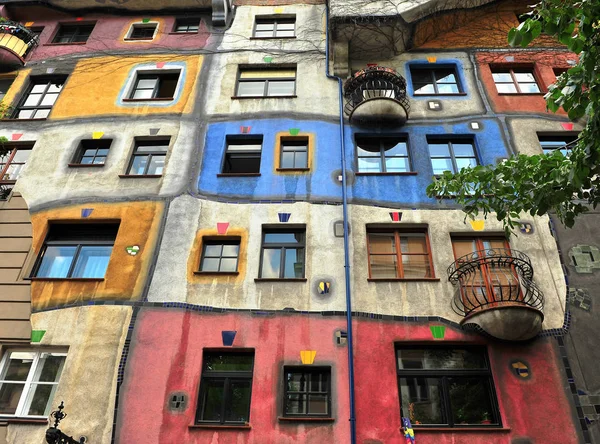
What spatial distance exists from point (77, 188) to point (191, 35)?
726 cm

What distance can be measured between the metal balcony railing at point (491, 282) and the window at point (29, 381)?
8.20m

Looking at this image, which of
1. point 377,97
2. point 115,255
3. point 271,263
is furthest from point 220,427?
point 377,97

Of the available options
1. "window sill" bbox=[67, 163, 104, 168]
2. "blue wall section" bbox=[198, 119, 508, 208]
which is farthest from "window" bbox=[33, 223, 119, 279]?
"blue wall section" bbox=[198, 119, 508, 208]

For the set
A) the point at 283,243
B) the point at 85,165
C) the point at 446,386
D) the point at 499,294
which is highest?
the point at 85,165

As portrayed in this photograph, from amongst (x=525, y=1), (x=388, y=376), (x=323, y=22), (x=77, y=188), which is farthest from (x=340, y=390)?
(x=525, y=1)

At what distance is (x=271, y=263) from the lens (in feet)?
35.2

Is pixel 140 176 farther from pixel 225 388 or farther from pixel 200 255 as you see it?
pixel 225 388

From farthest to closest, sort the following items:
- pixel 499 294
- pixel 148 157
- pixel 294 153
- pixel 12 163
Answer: pixel 12 163 → pixel 148 157 → pixel 294 153 → pixel 499 294

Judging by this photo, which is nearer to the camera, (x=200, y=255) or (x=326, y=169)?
(x=200, y=255)

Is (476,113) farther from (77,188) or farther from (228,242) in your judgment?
(77,188)

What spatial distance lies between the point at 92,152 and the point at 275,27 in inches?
304

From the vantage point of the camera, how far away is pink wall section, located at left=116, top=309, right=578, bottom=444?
852 centimetres

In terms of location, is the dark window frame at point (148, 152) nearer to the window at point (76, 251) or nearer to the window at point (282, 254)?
the window at point (76, 251)

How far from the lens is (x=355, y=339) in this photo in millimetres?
9500
